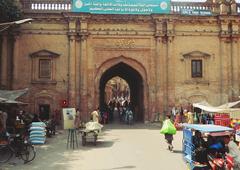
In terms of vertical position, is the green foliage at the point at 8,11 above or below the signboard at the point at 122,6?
below

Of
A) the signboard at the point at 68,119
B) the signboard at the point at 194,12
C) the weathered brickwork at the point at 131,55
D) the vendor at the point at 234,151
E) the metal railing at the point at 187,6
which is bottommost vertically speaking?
the vendor at the point at 234,151

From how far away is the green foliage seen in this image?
19188 mm

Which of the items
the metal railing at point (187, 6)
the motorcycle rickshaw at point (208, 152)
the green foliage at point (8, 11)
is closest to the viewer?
the motorcycle rickshaw at point (208, 152)

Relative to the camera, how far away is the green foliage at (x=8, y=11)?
19188mm

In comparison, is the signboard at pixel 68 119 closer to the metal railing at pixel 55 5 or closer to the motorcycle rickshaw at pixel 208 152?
the motorcycle rickshaw at pixel 208 152

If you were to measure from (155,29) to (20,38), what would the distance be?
30.5ft

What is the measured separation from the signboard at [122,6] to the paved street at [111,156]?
1006 centimetres

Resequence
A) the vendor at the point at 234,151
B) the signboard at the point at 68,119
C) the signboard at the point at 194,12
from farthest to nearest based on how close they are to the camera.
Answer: the signboard at the point at 194,12, the signboard at the point at 68,119, the vendor at the point at 234,151

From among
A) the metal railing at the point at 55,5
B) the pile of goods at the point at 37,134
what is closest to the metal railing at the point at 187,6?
the metal railing at the point at 55,5

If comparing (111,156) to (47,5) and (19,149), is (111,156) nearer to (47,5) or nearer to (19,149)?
(19,149)

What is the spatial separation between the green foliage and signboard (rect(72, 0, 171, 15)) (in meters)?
4.18

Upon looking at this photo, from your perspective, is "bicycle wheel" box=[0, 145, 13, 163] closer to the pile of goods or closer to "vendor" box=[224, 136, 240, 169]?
the pile of goods

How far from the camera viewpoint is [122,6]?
2383 cm

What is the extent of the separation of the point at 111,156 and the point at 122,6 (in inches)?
548
